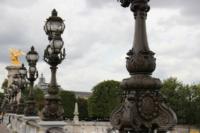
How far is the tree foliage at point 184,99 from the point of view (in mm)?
86812

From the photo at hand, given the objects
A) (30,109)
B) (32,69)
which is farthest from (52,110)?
(30,109)

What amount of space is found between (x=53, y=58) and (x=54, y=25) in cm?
95

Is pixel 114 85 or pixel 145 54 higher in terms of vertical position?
pixel 114 85

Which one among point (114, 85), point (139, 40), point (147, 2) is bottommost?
point (139, 40)

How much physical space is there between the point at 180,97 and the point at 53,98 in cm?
8012

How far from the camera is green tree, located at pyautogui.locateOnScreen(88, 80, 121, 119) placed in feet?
345

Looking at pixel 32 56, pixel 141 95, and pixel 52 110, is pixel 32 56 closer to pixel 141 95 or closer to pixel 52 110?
pixel 52 110

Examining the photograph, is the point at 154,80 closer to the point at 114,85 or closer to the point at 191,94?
the point at 191,94

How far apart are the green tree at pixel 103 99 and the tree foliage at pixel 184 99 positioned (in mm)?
13958

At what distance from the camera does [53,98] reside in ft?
44.3

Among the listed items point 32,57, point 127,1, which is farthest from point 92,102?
point 127,1

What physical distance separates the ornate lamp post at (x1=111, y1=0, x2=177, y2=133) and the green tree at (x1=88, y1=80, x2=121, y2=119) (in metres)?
97.2

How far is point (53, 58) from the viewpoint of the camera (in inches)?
549

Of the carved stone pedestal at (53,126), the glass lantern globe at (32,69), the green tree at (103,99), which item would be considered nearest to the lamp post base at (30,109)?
the glass lantern globe at (32,69)
